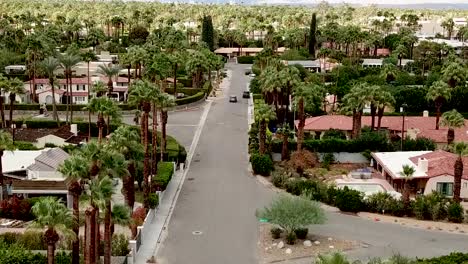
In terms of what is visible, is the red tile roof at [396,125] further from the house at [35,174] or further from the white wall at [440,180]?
the house at [35,174]

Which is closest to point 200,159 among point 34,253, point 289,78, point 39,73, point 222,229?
point 289,78

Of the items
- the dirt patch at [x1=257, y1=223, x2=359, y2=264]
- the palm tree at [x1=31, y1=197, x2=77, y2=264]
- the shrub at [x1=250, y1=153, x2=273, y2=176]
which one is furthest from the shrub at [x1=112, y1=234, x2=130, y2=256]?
the shrub at [x1=250, y1=153, x2=273, y2=176]

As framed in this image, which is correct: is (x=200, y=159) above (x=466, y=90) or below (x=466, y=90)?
below

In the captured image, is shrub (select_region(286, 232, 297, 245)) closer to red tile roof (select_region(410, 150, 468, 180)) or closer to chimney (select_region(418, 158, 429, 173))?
red tile roof (select_region(410, 150, 468, 180))

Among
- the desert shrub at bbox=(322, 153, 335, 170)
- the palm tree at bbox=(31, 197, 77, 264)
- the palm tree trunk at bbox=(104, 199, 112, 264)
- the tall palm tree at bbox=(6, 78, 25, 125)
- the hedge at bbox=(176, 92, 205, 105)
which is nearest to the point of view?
the palm tree at bbox=(31, 197, 77, 264)

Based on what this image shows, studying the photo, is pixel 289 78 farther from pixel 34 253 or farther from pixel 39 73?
pixel 39 73

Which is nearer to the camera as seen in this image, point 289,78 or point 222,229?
point 222,229
